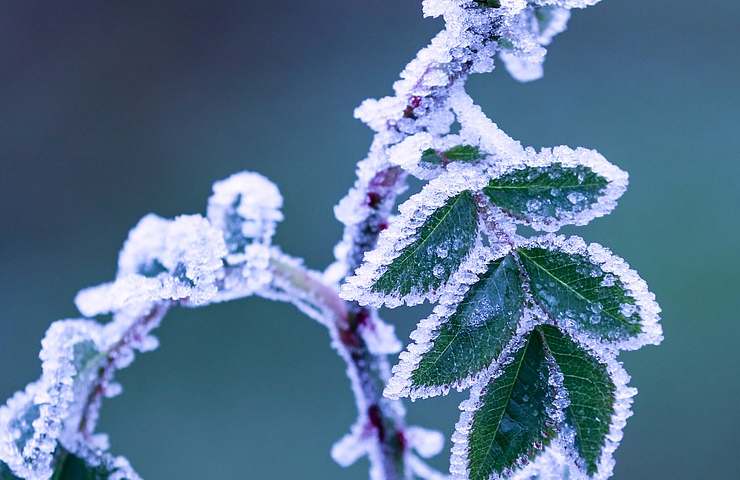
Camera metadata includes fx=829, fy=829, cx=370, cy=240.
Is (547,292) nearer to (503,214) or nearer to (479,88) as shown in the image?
(503,214)

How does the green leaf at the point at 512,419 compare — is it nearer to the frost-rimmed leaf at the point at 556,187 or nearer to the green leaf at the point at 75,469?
the frost-rimmed leaf at the point at 556,187

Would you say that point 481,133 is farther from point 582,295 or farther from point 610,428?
point 610,428

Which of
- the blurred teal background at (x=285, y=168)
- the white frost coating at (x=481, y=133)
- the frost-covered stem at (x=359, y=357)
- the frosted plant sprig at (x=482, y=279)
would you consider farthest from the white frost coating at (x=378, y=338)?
the blurred teal background at (x=285, y=168)

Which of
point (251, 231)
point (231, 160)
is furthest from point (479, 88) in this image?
point (251, 231)

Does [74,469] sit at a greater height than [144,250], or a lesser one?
lesser

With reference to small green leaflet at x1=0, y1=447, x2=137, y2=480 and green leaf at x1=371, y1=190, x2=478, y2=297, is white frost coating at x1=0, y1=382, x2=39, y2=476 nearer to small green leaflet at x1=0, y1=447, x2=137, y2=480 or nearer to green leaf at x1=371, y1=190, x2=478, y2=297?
small green leaflet at x1=0, y1=447, x2=137, y2=480

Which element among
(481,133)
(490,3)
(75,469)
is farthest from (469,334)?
(75,469)

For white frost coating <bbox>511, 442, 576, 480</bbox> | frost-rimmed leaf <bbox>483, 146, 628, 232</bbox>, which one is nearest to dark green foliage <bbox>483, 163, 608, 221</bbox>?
frost-rimmed leaf <bbox>483, 146, 628, 232</bbox>
